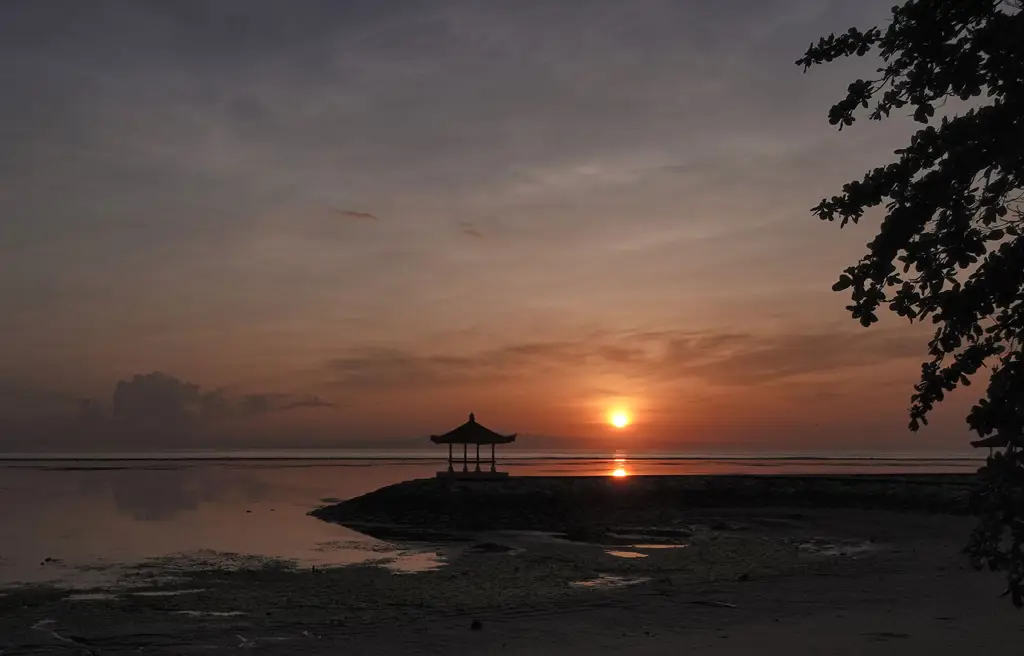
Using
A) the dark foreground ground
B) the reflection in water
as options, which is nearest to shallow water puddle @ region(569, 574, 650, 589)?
the dark foreground ground

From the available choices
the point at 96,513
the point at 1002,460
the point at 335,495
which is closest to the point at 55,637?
the point at 1002,460

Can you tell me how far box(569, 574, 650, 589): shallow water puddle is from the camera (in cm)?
1875

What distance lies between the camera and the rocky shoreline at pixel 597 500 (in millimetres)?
36188

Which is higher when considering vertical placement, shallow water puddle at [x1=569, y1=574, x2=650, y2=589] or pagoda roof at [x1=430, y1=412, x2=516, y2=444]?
pagoda roof at [x1=430, y1=412, x2=516, y2=444]

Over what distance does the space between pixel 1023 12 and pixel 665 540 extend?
80.9 feet

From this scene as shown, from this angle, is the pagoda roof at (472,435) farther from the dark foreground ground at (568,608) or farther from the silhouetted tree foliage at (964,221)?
the silhouetted tree foliage at (964,221)

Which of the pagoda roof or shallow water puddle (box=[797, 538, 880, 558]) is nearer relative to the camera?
shallow water puddle (box=[797, 538, 880, 558])

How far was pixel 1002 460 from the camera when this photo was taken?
5.78m

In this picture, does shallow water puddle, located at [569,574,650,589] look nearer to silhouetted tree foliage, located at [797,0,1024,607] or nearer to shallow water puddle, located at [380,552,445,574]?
shallow water puddle, located at [380,552,445,574]

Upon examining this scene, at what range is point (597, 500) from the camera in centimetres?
3991

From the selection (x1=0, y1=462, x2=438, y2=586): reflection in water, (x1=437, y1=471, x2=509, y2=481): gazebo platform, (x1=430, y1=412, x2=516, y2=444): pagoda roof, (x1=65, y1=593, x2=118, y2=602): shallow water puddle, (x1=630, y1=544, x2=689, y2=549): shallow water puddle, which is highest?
(x1=430, y1=412, x2=516, y2=444): pagoda roof

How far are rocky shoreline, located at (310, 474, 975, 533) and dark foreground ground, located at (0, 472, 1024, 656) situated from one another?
10.6m

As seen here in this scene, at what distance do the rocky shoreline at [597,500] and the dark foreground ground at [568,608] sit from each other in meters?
10.6

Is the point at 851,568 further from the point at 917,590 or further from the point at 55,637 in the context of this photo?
the point at 55,637
